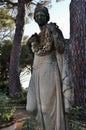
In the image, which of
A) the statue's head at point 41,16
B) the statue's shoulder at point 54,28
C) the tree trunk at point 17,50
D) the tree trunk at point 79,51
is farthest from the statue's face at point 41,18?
the tree trunk at point 17,50

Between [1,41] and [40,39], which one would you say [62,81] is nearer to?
[40,39]

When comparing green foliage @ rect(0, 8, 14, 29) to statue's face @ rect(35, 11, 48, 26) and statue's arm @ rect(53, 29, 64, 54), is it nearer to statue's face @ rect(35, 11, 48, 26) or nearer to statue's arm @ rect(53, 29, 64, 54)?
statue's face @ rect(35, 11, 48, 26)

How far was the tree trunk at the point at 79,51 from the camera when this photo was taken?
7.35 metres

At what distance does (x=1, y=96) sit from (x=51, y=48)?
3.24m

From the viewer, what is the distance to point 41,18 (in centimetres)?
315

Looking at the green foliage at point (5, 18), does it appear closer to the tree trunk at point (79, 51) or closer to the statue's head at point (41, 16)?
the tree trunk at point (79, 51)

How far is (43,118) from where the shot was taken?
3.12 metres

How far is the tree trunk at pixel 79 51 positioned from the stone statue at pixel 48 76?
415cm

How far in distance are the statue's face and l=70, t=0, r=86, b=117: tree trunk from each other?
4116 mm

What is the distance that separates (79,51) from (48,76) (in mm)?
4488

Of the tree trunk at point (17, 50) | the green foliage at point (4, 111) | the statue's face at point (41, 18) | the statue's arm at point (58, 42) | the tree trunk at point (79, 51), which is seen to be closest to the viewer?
the statue's arm at point (58, 42)

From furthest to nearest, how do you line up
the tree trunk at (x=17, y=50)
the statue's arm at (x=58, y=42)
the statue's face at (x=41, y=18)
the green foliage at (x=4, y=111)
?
the tree trunk at (x=17, y=50) → the green foliage at (x=4, y=111) → the statue's face at (x=41, y=18) → the statue's arm at (x=58, y=42)

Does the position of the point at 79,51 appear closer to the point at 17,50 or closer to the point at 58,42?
the point at 58,42

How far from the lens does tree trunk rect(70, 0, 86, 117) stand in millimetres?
7352
